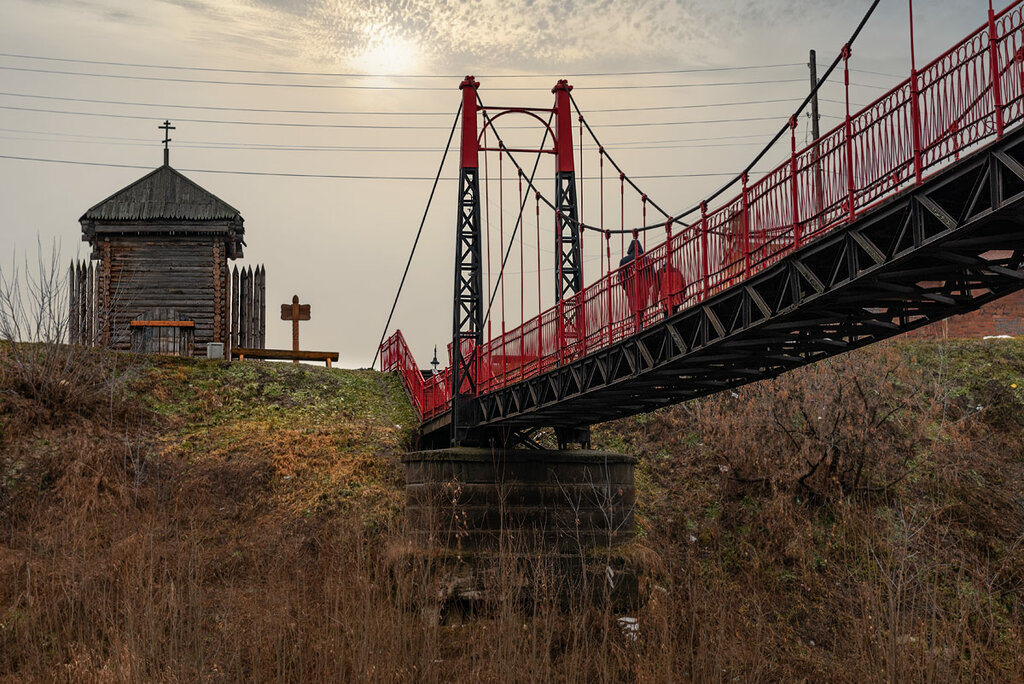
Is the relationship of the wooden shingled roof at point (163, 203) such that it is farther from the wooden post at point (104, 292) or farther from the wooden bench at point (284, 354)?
the wooden bench at point (284, 354)

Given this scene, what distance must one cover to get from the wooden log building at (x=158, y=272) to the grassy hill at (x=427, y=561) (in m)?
4.09

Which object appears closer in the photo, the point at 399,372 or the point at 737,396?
the point at 737,396

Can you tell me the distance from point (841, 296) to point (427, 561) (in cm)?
921

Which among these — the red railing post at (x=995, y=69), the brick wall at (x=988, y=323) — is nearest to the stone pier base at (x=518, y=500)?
the red railing post at (x=995, y=69)

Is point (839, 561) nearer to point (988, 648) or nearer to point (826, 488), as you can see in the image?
point (826, 488)

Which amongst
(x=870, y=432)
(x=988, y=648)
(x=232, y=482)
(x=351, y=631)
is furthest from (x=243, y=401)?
(x=988, y=648)

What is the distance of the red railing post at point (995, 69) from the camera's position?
799 cm

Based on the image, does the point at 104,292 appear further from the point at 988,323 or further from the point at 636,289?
the point at 988,323

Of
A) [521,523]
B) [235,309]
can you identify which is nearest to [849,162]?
[521,523]

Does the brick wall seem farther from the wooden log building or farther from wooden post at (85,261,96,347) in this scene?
wooden post at (85,261,96,347)

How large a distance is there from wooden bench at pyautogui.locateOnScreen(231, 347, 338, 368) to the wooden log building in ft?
2.71

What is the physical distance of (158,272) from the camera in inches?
1235

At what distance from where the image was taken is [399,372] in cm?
3009

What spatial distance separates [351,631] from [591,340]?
569 centimetres
